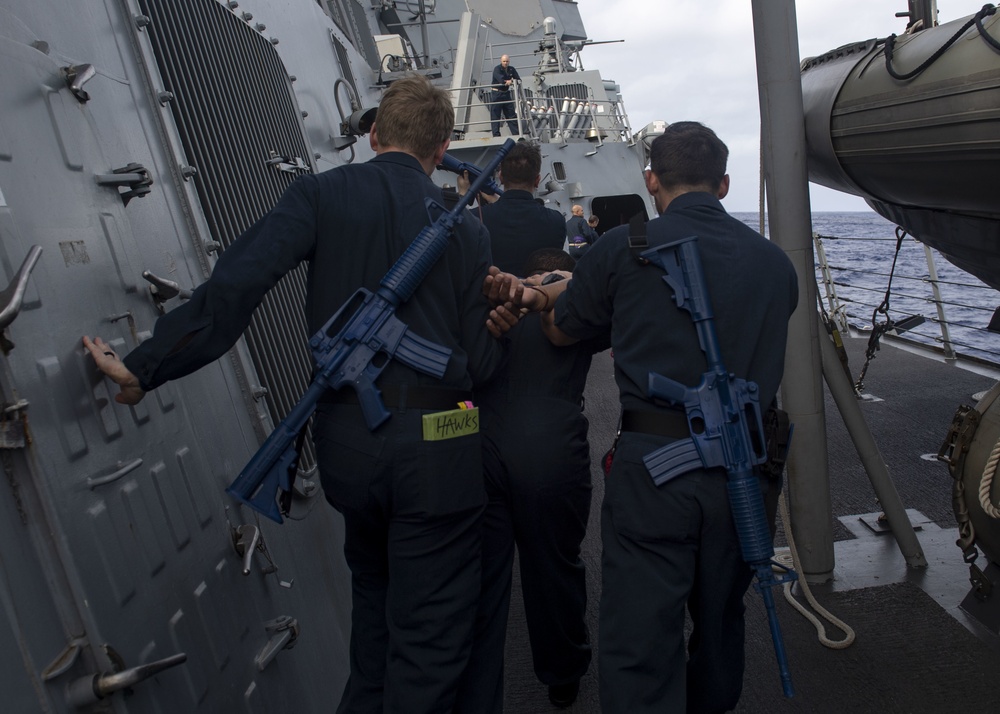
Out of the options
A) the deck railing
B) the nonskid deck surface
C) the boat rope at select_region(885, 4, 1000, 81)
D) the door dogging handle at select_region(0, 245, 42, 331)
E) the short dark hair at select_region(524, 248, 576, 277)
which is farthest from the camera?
the deck railing

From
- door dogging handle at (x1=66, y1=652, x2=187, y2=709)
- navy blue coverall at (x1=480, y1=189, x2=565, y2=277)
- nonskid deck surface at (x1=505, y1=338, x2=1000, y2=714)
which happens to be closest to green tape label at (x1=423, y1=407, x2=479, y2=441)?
door dogging handle at (x1=66, y1=652, x2=187, y2=709)

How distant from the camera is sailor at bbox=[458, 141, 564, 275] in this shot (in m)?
3.54

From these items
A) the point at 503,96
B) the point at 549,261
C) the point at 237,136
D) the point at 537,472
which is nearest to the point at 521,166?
the point at 549,261

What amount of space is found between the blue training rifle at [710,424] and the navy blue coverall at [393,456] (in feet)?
1.56

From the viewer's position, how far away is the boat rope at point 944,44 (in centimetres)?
237

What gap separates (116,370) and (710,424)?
131 cm

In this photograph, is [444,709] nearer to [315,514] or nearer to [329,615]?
[329,615]

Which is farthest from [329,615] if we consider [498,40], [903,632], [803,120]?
[498,40]

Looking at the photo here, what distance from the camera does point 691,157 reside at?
2148mm

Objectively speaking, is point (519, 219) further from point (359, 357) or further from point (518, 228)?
point (359, 357)

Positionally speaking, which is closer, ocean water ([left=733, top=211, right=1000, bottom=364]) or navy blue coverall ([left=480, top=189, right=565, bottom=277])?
navy blue coverall ([left=480, top=189, right=565, bottom=277])

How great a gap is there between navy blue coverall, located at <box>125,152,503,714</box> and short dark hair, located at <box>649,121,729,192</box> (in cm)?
57

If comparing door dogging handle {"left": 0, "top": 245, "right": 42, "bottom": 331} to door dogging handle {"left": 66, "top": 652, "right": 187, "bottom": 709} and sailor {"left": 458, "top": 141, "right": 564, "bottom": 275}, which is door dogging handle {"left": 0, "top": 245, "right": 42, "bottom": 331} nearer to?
door dogging handle {"left": 66, "top": 652, "right": 187, "bottom": 709}

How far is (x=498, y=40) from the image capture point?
15922mm
